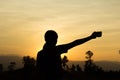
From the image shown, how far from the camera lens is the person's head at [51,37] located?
7.87 metres

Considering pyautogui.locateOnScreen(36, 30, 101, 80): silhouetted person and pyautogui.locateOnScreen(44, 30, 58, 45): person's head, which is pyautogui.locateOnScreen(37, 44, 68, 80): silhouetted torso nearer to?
pyautogui.locateOnScreen(36, 30, 101, 80): silhouetted person

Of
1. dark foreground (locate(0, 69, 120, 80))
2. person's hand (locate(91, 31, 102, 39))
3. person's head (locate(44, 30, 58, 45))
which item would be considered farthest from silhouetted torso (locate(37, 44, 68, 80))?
dark foreground (locate(0, 69, 120, 80))

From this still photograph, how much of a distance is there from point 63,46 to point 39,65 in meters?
0.67

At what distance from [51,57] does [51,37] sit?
44 centimetres

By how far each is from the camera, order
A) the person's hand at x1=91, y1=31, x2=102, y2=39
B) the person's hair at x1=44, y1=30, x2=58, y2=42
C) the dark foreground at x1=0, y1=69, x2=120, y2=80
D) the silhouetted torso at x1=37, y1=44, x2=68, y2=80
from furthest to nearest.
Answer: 1. the dark foreground at x1=0, y1=69, x2=120, y2=80
2. the person's hair at x1=44, y1=30, x2=58, y2=42
3. the silhouetted torso at x1=37, y1=44, x2=68, y2=80
4. the person's hand at x1=91, y1=31, x2=102, y2=39

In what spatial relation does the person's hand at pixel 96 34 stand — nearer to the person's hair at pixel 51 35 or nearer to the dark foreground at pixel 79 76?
the person's hair at pixel 51 35

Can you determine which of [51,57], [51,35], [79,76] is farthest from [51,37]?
[79,76]

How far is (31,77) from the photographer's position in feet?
125

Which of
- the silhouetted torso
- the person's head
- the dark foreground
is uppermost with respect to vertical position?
the person's head

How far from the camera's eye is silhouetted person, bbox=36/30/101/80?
7734mm

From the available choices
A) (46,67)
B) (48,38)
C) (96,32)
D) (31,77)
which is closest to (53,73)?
(46,67)

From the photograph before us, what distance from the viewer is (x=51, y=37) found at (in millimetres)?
7891

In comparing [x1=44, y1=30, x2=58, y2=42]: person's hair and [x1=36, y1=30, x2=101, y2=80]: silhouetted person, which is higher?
[x1=44, y1=30, x2=58, y2=42]: person's hair

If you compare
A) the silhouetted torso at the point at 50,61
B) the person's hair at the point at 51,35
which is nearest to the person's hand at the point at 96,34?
the silhouetted torso at the point at 50,61
